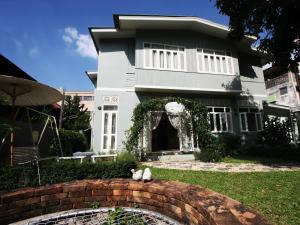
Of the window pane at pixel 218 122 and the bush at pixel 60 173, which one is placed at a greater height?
the window pane at pixel 218 122

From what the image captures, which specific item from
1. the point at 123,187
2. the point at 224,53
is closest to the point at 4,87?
the point at 123,187

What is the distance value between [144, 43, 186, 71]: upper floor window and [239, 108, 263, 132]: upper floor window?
5.35 meters

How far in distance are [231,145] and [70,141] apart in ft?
32.0

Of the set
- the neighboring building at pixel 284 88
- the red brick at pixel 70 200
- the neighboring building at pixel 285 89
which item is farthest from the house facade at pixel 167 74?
the neighboring building at pixel 285 89

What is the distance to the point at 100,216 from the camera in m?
3.76

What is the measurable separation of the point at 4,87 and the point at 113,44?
889 centimetres

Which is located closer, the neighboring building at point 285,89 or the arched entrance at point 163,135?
the arched entrance at point 163,135

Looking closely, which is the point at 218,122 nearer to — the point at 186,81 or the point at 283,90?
the point at 186,81

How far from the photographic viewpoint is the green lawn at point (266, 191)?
3375 mm

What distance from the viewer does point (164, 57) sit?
13.3 m

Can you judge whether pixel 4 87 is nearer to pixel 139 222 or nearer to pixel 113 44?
pixel 139 222

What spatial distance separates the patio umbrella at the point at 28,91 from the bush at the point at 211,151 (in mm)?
7232

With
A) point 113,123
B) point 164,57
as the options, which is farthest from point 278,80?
point 113,123

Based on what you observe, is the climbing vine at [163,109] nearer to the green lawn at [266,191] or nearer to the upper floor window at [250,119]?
the upper floor window at [250,119]
